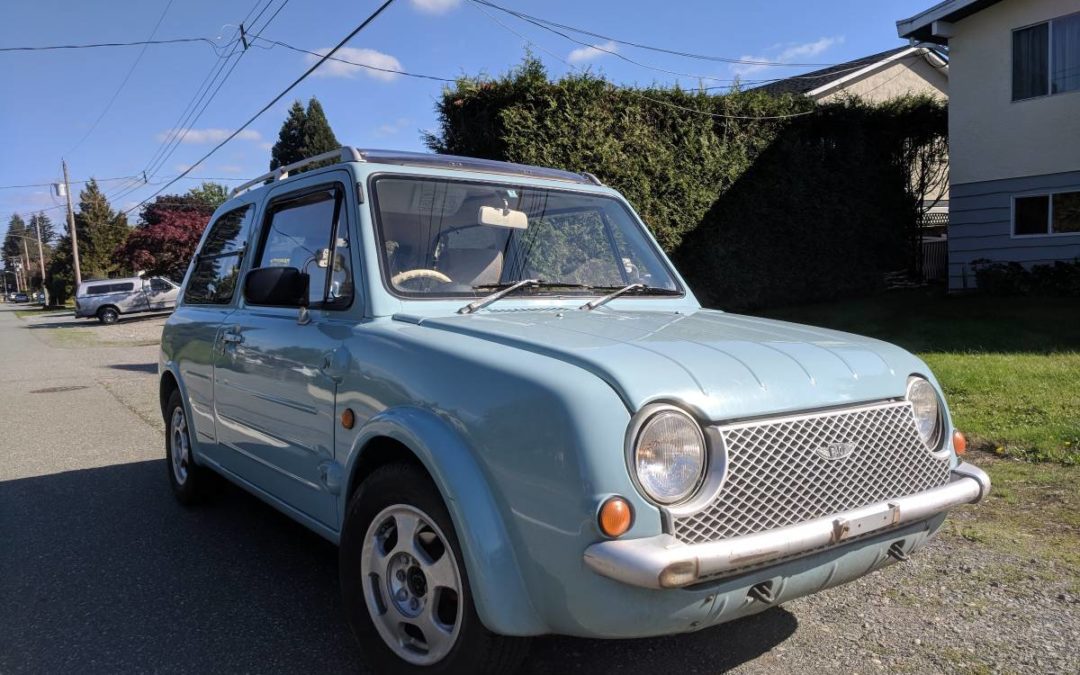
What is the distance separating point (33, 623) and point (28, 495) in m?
2.61

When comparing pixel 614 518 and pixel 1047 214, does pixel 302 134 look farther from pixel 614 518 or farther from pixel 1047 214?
pixel 614 518

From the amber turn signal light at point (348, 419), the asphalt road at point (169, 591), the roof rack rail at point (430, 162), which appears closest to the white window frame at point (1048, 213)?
the roof rack rail at point (430, 162)

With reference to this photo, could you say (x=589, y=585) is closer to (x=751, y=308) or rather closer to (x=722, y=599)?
(x=722, y=599)

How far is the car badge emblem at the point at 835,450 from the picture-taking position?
2.43 metres

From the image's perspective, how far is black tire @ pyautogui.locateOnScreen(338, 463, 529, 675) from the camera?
2385 millimetres

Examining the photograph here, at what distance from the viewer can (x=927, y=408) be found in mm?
2828

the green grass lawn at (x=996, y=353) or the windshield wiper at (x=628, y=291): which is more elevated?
the windshield wiper at (x=628, y=291)

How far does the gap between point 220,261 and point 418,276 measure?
221cm

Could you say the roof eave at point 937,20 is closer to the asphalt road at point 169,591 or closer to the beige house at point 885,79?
the beige house at point 885,79

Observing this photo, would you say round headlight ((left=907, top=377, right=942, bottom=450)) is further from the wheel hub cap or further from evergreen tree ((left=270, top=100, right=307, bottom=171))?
evergreen tree ((left=270, top=100, right=307, bottom=171))

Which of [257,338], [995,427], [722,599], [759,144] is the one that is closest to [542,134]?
[759,144]

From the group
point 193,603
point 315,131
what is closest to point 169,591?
point 193,603

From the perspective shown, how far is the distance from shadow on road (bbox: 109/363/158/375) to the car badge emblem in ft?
44.9

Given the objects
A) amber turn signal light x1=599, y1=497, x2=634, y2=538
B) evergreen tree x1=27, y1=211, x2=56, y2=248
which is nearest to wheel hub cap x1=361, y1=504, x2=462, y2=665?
amber turn signal light x1=599, y1=497, x2=634, y2=538
